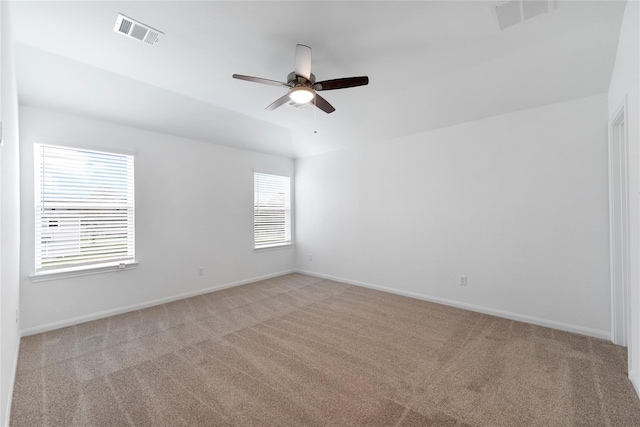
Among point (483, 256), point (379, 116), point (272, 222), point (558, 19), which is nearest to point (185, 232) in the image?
point (272, 222)

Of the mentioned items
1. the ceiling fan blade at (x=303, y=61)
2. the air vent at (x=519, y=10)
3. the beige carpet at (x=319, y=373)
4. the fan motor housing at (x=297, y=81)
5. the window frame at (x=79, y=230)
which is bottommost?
the beige carpet at (x=319, y=373)

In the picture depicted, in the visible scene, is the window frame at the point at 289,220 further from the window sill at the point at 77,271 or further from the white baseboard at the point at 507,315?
the window sill at the point at 77,271

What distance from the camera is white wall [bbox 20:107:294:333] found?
10.4 ft

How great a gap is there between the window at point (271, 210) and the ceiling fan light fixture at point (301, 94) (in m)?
3.04

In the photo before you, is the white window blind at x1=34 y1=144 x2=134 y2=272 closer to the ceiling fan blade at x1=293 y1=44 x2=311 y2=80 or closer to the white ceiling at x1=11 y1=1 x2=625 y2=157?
the white ceiling at x1=11 y1=1 x2=625 y2=157

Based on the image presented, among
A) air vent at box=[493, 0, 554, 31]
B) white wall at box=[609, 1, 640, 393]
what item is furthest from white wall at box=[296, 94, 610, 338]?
air vent at box=[493, 0, 554, 31]

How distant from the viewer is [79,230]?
3477mm

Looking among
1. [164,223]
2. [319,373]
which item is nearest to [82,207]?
[164,223]

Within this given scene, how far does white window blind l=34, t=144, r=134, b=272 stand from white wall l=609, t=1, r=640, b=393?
542 cm

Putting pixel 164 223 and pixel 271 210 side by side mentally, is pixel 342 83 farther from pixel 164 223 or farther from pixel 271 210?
pixel 271 210

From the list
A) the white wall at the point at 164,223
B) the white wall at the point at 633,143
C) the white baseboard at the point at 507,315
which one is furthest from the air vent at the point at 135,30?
the white baseboard at the point at 507,315

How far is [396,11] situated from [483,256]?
3.18 meters

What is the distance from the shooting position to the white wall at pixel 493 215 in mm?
3045

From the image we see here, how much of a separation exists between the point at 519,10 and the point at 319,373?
3.41 metres
